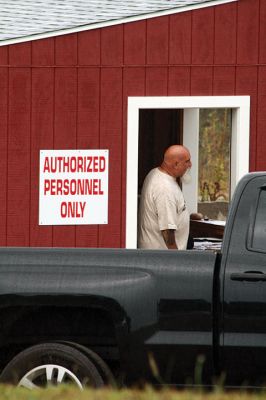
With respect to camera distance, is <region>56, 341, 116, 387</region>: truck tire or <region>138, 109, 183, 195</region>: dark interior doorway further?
<region>138, 109, 183, 195</region>: dark interior doorway

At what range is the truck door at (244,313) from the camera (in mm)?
7902

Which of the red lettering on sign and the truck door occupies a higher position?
the red lettering on sign

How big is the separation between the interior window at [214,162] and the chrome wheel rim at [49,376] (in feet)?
61.6

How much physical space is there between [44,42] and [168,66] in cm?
125

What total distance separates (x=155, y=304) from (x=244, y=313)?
0.52m

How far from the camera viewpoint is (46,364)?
8016 millimetres

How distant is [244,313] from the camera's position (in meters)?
7.92

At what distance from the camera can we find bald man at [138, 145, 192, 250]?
38.3 feet

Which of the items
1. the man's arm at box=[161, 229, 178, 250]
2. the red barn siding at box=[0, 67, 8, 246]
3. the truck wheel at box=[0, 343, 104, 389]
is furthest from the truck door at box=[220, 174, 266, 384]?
the red barn siding at box=[0, 67, 8, 246]

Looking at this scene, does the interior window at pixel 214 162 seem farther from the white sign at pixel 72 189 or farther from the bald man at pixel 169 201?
the bald man at pixel 169 201

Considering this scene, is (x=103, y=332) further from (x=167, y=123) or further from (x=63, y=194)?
(x=167, y=123)

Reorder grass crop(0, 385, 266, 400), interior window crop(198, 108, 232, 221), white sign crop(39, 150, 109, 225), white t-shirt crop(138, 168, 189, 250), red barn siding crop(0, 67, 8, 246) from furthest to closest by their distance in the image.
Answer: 1. interior window crop(198, 108, 232, 221)
2. white sign crop(39, 150, 109, 225)
3. red barn siding crop(0, 67, 8, 246)
4. white t-shirt crop(138, 168, 189, 250)
5. grass crop(0, 385, 266, 400)

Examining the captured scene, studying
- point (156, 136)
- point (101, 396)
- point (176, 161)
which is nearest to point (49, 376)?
point (101, 396)

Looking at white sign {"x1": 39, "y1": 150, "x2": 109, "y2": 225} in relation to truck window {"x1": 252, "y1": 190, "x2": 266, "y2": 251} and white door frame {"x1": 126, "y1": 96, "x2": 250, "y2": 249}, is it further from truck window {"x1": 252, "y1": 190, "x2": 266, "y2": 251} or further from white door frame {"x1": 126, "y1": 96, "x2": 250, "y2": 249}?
truck window {"x1": 252, "y1": 190, "x2": 266, "y2": 251}
